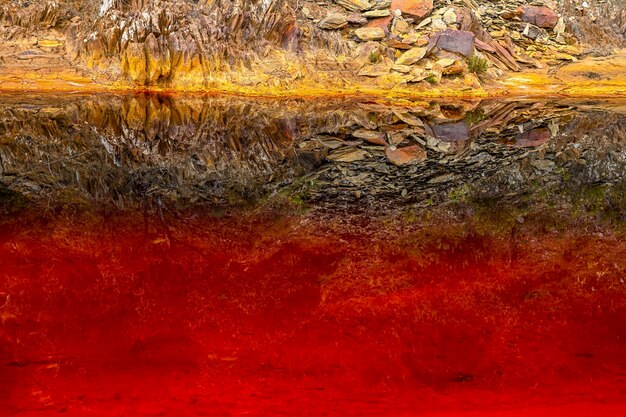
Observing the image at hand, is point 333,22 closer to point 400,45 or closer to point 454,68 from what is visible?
point 400,45

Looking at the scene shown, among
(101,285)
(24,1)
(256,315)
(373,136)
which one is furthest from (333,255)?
(24,1)

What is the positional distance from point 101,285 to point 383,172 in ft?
16.5

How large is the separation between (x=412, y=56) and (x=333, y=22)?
228cm

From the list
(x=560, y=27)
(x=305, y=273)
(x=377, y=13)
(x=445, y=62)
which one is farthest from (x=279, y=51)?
(x=305, y=273)

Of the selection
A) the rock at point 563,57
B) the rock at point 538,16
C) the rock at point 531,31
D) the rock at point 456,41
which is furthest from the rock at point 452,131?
the rock at point 538,16

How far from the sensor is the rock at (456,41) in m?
16.5

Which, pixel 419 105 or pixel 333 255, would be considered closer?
pixel 333 255

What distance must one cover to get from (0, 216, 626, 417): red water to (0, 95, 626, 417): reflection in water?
0.7 inches

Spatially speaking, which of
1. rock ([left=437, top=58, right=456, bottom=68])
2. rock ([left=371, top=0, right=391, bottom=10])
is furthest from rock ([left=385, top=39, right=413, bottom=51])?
rock ([left=371, top=0, right=391, bottom=10])

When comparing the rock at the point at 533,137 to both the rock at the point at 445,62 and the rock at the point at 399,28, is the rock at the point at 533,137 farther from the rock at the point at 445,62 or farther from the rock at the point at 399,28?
the rock at the point at 399,28

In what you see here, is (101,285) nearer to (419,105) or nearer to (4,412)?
(4,412)

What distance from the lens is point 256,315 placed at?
16.5ft

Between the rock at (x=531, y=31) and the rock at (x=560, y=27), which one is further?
the rock at (x=560, y=27)

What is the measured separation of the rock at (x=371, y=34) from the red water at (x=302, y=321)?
10.9 meters
